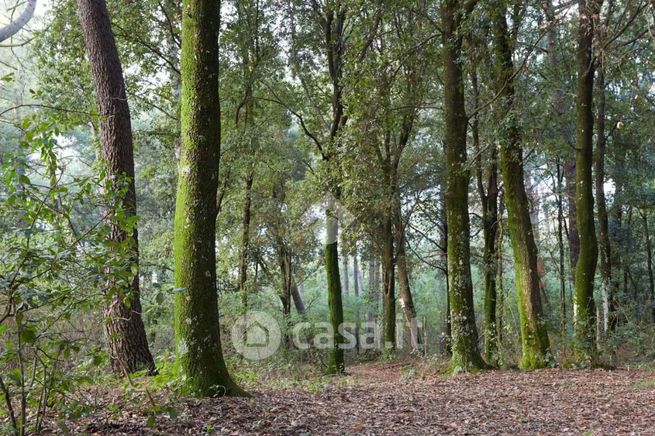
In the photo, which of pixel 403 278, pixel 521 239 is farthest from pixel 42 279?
pixel 403 278

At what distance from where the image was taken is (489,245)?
52.0 ft

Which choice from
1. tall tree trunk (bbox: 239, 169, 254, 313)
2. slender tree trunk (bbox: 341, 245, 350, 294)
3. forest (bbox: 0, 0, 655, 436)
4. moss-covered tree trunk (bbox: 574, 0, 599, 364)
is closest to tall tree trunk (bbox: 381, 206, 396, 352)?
forest (bbox: 0, 0, 655, 436)

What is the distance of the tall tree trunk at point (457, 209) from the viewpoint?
10.0 m

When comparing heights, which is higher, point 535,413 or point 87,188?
point 87,188

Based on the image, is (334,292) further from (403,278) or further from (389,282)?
(403,278)

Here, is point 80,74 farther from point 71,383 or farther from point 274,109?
point 71,383

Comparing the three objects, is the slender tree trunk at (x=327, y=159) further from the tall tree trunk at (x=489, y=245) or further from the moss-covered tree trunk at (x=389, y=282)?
the moss-covered tree trunk at (x=389, y=282)

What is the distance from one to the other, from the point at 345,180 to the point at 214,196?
691cm

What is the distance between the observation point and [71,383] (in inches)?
138

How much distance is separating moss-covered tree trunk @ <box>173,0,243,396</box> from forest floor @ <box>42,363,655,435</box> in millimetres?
407

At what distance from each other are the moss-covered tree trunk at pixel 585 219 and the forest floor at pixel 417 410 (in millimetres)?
1253

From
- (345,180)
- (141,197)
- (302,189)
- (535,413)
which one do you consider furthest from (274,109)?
(535,413)

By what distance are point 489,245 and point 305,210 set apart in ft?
19.8

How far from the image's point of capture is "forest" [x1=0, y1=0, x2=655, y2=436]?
3.84 meters
